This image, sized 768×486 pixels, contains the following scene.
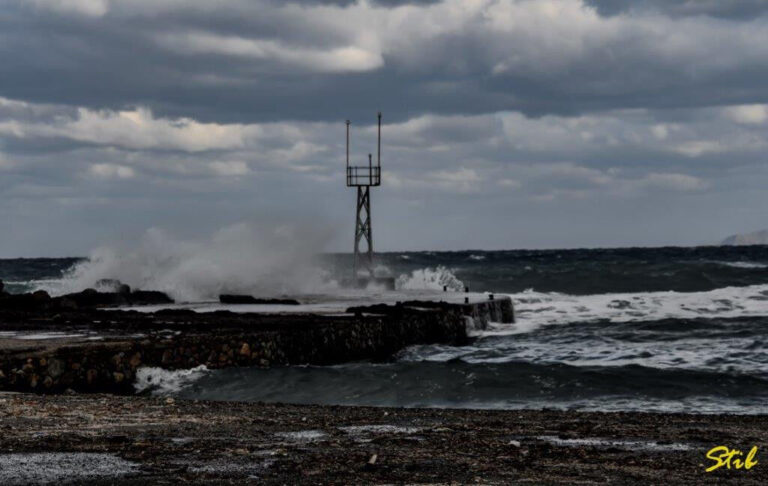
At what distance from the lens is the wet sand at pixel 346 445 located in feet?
23.7

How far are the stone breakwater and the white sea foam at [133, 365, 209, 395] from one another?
4.6 inches

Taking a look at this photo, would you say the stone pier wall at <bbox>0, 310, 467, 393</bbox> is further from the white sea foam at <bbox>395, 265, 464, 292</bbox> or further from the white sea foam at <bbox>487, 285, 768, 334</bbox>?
the white sea foam at <bbox>395, 265, 464, 292</bbox>

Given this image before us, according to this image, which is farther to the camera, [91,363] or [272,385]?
[272,385]

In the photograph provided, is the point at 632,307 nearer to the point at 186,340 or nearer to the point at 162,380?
the point at 186,340

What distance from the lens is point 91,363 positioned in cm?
1545

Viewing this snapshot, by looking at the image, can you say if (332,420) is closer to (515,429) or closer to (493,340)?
(515,429)

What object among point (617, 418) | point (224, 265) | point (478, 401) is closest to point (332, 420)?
point (617, 418)

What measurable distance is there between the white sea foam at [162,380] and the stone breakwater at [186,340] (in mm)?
118

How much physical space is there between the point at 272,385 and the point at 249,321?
16.1 ft

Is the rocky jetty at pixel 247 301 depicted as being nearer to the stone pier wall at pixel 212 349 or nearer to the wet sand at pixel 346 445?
the stone pier wall at pixel 212 349

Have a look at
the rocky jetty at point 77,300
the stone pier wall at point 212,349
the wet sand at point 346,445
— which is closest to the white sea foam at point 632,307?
the stone pier wall at point 212,349

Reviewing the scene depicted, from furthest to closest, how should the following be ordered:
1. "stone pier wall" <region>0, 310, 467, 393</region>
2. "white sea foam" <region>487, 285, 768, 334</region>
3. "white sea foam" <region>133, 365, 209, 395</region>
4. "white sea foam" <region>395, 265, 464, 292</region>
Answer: "white sea foam" <region>395, 265, 464, 292</region> → "white sea foam" <region>487, 285, 768, 334</region> → "white sea foam" <region>133, 365, 209, 395</region> → "stone pier wall" <region>0, 310, 467, 393</region>

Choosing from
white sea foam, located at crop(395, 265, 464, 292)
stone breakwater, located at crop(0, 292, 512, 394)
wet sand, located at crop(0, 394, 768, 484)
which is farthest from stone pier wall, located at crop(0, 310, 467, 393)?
white sea foam, located at crop(395, 265, 464, 292)

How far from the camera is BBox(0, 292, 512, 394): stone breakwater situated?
594 inches
